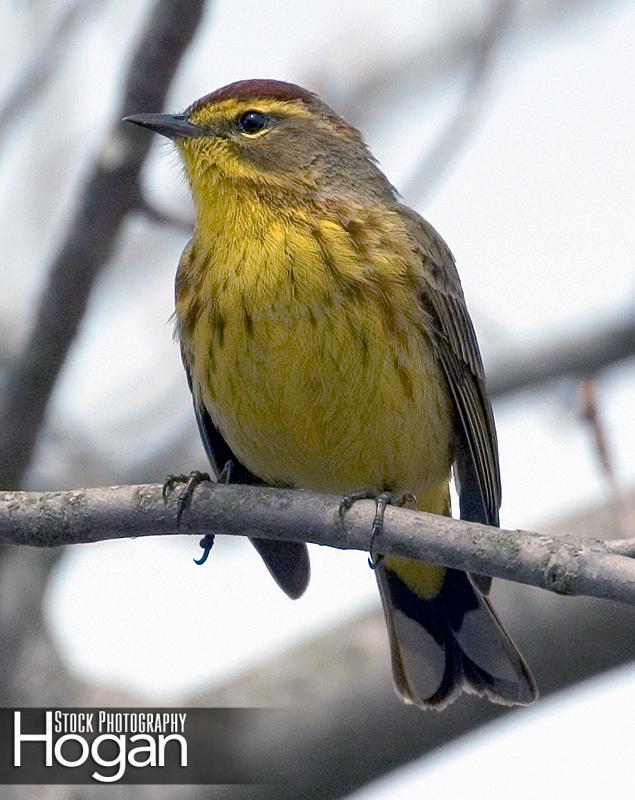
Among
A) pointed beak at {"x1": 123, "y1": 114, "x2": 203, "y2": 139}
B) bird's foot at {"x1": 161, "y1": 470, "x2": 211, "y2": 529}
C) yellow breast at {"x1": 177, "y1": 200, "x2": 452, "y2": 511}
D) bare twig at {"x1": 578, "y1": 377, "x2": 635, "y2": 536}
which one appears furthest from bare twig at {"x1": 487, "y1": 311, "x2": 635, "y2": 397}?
bird's foot at {"x1": 161, "y1": 470, "x2": 211, "y2": 529}

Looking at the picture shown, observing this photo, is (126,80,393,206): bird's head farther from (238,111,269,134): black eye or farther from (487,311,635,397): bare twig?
(487,311,635,397): bare twig

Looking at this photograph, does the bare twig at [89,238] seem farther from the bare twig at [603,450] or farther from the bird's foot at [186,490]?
the bare twig at [603,450]

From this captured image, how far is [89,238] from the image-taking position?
493cm

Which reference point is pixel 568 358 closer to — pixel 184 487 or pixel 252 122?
pixel 252 122

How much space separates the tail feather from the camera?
17.8 feet

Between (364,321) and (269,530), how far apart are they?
1.19 m

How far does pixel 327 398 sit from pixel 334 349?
0.19m

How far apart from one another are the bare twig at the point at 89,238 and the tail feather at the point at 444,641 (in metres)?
1.77

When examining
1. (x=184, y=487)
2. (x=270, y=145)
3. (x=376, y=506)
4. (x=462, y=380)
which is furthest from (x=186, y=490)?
(x=270, y=145)

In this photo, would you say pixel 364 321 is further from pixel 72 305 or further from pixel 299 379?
pixel 72 305

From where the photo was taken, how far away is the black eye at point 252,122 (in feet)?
19.0

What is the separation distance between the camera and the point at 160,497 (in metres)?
4.22

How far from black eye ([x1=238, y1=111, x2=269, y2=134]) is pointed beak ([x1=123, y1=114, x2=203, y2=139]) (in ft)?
0.70

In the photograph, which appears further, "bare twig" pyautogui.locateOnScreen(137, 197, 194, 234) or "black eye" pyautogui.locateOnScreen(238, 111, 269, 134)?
"black eye" pyautogui.locateOnScreen(238, 111, 269, 134)
